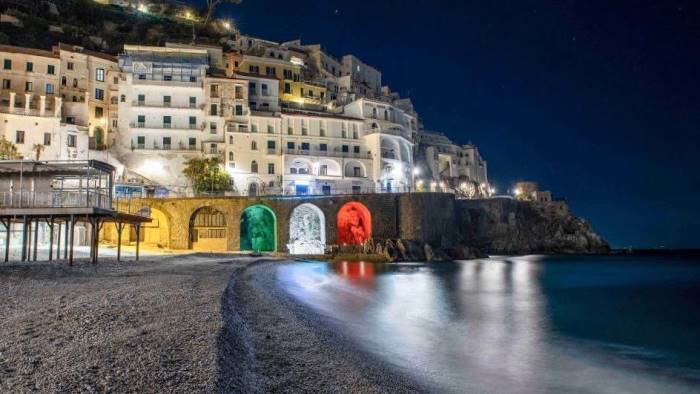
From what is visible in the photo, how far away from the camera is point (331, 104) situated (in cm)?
7112

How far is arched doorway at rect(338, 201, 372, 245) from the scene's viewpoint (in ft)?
167

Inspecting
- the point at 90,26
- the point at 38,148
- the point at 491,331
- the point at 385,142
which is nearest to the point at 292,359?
the point at 491,331

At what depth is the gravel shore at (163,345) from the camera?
6641 mm

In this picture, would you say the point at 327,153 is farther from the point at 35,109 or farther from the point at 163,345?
the point at 163,345

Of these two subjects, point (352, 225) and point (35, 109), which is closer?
point (35, 109)

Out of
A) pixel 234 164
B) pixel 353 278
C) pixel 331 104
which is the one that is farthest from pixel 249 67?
pixel 353 278

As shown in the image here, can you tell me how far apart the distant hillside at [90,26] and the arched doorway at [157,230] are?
37.5 metres

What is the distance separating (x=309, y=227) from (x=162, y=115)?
22665mm

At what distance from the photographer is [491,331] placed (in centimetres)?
1625

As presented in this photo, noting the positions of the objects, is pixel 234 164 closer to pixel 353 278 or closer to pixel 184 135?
pixel 184 135

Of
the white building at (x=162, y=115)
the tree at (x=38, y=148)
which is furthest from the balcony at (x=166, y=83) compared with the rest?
the tree at (x=38, y=148)

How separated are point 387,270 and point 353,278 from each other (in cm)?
719

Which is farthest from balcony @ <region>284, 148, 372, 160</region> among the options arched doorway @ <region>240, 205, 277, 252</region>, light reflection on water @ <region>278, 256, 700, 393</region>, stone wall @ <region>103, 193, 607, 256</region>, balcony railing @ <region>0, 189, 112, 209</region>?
balcony railing @ <region>0, 189, 112, 209</region>

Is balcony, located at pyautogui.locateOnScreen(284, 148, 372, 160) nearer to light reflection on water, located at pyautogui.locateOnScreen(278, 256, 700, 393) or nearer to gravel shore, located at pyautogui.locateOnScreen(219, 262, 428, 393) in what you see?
light reflection on water, located at pyautogui.locateOnScreen(278, 256, 700, 393)
